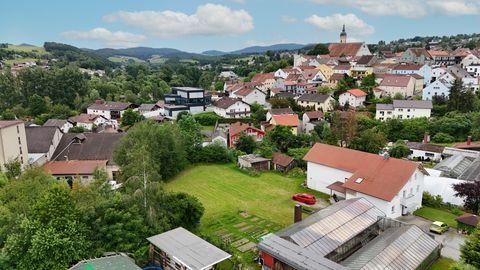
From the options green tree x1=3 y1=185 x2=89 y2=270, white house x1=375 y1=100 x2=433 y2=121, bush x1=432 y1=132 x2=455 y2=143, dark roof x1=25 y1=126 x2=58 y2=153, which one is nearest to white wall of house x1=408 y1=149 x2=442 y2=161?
bush x1=432 y1=132 x2=455 y2=143

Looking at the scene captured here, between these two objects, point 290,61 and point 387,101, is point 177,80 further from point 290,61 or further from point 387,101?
point 387,101

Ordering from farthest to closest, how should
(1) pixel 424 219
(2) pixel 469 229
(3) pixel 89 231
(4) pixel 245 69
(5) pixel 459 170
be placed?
Result: (4) pixel 245 69 → (5) pixel 459 170 → (1) pixel 424 219 → (2) pixel 469 229 → (3) pixel 89 231

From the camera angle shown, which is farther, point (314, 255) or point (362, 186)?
point (362, 186)

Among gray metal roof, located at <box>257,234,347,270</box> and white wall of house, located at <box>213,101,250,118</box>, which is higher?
white wall of house, located at <box>213,101,250,118</box>

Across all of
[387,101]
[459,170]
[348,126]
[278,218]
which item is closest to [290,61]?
[387,101]

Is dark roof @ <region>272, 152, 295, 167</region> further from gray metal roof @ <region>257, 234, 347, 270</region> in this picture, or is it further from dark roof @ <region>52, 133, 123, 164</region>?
gray metal roof @ <region>257, 234, 347, 270</region>
